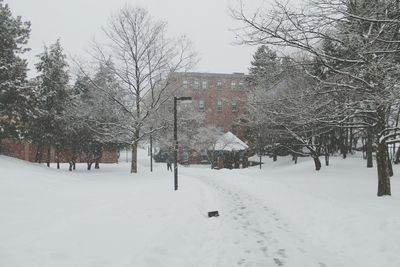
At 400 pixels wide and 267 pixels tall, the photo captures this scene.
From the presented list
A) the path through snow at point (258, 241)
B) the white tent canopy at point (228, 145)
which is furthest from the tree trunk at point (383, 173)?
the white tent canopy at point (228, 145)

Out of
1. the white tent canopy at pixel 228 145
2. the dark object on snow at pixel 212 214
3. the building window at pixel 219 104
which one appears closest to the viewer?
the dark object on snow at pixel 212 214

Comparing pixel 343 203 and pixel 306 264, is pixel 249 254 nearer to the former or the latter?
pixel 306 264

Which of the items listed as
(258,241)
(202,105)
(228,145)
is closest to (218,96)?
(202,105)

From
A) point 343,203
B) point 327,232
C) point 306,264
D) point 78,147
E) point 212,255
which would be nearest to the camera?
point 306,264

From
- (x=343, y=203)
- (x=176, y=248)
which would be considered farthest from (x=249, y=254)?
(x=343, y=203)

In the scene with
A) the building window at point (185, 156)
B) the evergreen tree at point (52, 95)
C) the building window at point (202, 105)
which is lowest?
the building window at point (185, 156)

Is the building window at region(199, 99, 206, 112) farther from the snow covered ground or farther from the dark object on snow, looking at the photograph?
the dark object on snow

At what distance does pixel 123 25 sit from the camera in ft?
104

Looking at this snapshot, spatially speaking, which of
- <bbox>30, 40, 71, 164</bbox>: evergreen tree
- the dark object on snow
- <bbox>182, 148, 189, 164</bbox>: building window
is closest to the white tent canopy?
<bbox>182, 148, 189, 164</bbox>: building window

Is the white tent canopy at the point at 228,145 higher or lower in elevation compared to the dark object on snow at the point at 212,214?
higher

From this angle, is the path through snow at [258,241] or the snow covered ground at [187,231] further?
the path through snow at [258,241]

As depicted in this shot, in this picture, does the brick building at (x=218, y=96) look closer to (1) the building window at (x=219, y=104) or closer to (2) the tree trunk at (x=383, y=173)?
(1) the building window at (x=219, y=104)

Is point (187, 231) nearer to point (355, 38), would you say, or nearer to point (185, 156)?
point (355, 38)

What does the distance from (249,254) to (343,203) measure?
6674 mm
